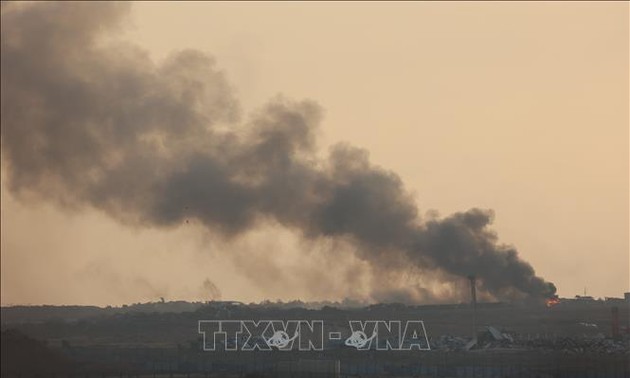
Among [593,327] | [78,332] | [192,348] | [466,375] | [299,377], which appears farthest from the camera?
[593,327]

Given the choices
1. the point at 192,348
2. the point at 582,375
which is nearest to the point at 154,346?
the point at 192,348

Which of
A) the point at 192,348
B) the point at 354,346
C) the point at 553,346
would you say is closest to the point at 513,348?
the point at 553,346

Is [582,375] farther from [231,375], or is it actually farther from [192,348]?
[192,348]

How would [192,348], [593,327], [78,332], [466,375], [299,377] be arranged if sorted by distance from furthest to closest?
1. [593,327]
2. [192,348]
3. [78,332]
4. [466,375]
5. [299,377]

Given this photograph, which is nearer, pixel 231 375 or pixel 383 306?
pixel 231 375

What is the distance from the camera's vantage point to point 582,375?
99.4 metres

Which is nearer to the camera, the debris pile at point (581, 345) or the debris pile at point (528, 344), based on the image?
the debris pile at point (581, 345)

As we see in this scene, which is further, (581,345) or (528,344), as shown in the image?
(528,344)

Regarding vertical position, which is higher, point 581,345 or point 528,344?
point 528,344

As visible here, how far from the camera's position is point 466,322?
164 metres

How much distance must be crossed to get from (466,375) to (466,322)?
62.6m

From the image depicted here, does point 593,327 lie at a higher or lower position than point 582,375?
higher

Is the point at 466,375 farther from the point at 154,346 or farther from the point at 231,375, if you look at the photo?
the point at 154,346

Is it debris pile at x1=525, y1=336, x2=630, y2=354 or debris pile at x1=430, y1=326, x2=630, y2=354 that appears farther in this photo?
debris pile at x1=430, y1=326, x2=630, y2=354
